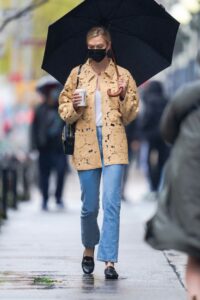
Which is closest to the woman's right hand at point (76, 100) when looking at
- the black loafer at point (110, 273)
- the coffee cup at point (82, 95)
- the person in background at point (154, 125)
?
the coffee cup at point (82, 95)

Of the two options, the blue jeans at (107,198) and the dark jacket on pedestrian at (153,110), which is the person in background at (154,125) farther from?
the blue jeans at (107,198)

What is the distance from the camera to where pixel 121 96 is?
980 cm

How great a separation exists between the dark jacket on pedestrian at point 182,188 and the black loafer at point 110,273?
266 cm

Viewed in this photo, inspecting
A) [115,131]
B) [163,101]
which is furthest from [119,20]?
[163,101]

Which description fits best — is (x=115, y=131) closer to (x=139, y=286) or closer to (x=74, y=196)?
(x=139, y=286)

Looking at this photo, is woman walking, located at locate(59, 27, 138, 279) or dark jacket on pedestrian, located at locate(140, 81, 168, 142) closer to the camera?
woman walking, located at locate(59, 27, 138, 279)

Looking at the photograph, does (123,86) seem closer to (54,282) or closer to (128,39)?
(128,39)

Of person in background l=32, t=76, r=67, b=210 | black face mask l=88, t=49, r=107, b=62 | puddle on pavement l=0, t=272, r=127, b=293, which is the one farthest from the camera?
person in background l=32, t=76, r=67, b=210

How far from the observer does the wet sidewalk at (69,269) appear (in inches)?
362

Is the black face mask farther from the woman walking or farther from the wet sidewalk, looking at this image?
the wet sidewalk

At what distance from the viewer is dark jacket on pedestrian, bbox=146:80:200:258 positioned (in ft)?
22.8

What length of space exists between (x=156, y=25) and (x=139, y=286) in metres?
2.21

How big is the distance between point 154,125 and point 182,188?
1323 cm

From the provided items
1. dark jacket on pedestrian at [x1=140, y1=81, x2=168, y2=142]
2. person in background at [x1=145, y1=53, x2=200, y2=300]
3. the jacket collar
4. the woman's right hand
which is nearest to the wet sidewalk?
the woman's right hand
